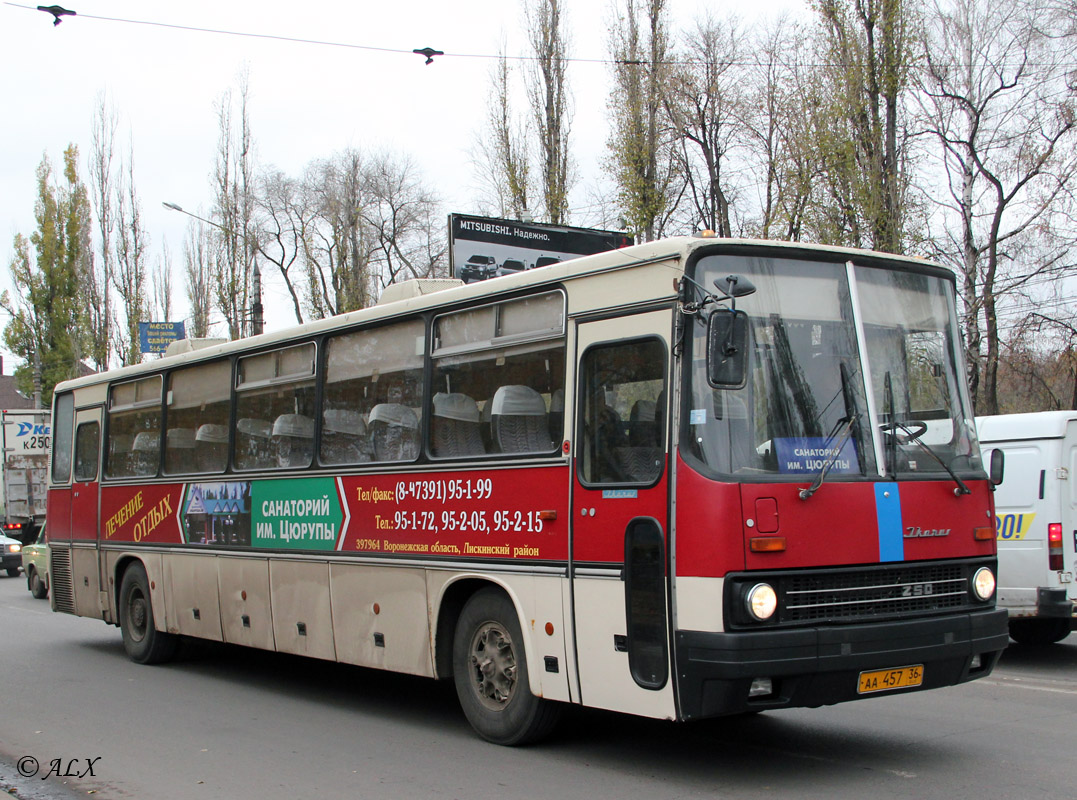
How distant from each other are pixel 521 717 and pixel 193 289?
49.1 m

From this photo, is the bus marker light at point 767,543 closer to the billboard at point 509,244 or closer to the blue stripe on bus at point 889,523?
the blue stripe on bus at point 889,523

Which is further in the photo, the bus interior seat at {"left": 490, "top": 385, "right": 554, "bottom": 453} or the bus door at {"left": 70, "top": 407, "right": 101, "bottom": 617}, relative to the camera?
the bus door at {"left": 70, "top": 407, "right": 101, "bottom": 617}

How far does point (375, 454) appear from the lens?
30.0 feet

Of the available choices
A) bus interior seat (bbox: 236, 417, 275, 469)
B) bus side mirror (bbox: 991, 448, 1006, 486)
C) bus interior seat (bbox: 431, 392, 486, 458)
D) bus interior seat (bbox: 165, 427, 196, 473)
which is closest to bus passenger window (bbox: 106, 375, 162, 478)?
bus interior seat (bbox: 165, 427, 196, 473)

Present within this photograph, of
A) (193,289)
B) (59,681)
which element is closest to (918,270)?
(59,681)

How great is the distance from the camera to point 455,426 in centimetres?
833

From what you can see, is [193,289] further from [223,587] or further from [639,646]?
[639,646]

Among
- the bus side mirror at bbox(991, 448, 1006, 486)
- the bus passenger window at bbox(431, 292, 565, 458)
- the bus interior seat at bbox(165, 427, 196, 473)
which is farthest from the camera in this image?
the bus interior seat at bbox(165, 427, 196, 473)

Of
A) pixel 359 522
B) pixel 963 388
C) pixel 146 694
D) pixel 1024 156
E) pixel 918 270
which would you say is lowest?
pixel 146 694

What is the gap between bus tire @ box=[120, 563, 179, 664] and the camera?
494 inches

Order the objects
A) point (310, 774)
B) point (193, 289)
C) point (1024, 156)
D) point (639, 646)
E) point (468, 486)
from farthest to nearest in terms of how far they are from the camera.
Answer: point (193, 289), point (1024, 156), point (468, 486), point (310, 774), point (639, 646)

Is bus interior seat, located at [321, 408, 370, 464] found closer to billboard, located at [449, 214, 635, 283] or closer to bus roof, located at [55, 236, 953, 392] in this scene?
bus roof, located at [55, 236, 953, 392]

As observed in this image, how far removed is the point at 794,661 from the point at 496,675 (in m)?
2.38

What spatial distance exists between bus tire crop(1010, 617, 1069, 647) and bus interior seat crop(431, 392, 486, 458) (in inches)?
286
